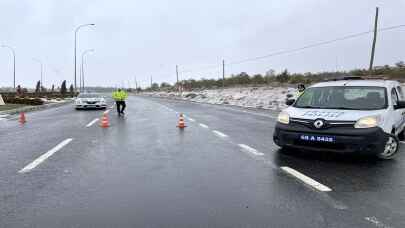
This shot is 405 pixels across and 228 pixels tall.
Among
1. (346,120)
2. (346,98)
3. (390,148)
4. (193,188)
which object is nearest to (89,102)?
(346,98)

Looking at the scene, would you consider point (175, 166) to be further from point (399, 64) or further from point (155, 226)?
point (399, 64)

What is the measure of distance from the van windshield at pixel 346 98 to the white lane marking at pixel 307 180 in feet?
7.47

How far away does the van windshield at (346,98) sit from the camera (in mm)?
8781

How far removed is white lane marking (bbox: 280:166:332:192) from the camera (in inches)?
234

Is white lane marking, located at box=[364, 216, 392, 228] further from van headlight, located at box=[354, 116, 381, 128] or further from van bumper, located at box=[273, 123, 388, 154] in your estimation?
van headlight, located at box=[354, 116, 381, 128]

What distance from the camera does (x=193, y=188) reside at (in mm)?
5984

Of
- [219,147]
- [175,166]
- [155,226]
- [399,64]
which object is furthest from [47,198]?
[399,64]

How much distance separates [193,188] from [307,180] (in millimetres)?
1822

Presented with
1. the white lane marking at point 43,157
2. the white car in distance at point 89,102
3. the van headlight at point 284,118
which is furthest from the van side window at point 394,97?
the white car in distance at point 89,102

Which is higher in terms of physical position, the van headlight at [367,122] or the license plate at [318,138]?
the van headlight at [367,122]

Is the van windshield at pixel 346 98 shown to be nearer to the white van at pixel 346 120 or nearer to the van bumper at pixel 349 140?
the white van at pixel 346 120

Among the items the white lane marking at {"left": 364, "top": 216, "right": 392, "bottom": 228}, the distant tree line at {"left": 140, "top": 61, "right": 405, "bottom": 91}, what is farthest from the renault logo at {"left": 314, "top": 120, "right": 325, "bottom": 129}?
the distant tree line at {"left": 140, "top": 61, "right": 405, "bottom": 91}

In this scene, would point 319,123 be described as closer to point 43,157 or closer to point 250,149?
point 250,149

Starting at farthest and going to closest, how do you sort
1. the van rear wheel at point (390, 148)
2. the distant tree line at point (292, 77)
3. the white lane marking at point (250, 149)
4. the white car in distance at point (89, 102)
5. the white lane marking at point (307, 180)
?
1. the distant tree line at point (292, 77)
2. the white car in distance at point (89, 102)
3. the white lane marking at point (250, 149)
4. the van rear wheel at point (390, 148)
5. the white lane marking at point (307, 180)
